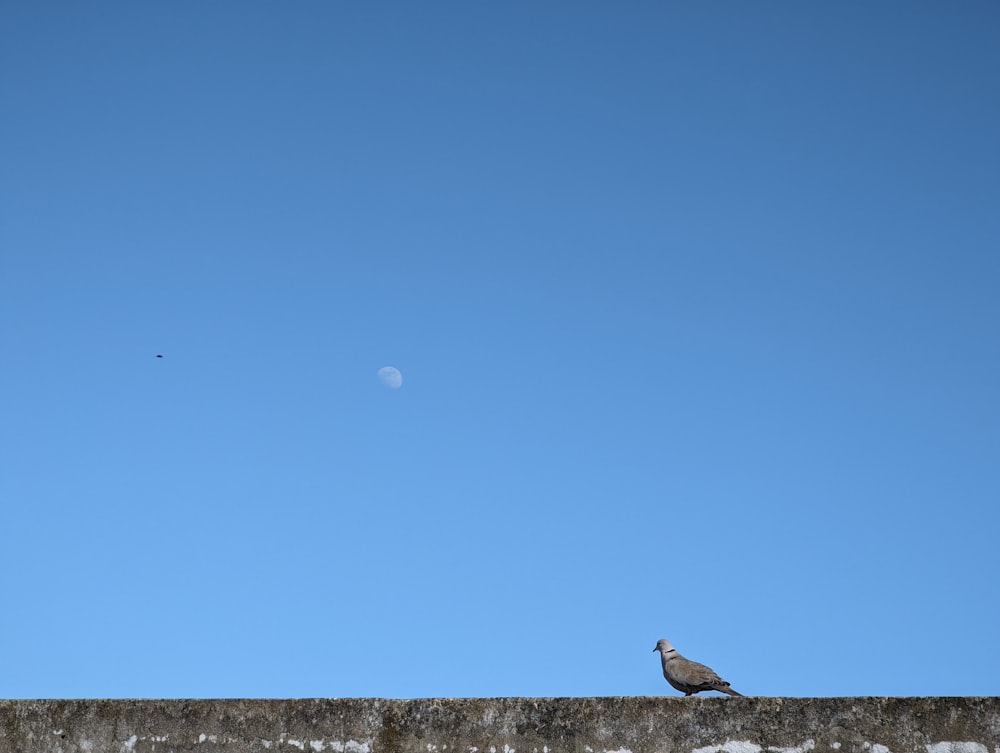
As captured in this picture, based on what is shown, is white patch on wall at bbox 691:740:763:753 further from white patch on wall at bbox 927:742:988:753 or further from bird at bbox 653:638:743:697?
bird at bbox 653:638:743:697

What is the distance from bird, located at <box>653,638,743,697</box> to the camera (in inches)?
265

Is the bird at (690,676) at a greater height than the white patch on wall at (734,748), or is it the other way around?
the bird at (690,676)

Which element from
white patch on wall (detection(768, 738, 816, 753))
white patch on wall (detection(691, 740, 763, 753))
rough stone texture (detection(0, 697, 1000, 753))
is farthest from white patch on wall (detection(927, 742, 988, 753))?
white patch on wall (detection(691, 740, 763, 753))

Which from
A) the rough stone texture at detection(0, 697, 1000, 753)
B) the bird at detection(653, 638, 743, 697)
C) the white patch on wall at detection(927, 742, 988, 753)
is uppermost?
the bird at detection(653, 638, 743, 697)

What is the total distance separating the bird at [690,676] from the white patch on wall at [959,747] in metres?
1.68

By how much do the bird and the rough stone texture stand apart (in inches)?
54.5

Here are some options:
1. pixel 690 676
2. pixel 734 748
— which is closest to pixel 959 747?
pixel 734 748

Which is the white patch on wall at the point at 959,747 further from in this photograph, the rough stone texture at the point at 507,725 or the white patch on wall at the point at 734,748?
the white patch on wall at the point at 734,748

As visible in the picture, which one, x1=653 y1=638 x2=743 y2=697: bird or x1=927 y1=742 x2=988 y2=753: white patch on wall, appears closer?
x1=927 y1=742 x2=988 y2=753: white patch on wall

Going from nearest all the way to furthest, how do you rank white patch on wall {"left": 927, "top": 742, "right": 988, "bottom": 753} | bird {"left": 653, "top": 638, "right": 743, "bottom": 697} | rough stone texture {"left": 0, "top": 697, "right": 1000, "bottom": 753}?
white patch on wall {"left": 927, "top": 742, "right": 988, "bottom": 753}
rough stone texture {"left": 0, "top": 697, "right": 1000, "bottom": 753}
bird {"left": 653, "top": 638, "right": 743, "bottom": 697}

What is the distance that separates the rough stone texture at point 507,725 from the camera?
4.98 meters

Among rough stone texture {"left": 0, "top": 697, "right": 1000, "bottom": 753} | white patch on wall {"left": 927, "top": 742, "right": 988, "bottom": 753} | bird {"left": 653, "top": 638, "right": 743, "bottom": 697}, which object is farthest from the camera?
bird {"left": 653, "top": 638, "right": 743, "bottom": 697}

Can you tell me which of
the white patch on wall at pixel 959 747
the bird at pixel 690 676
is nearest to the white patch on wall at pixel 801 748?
the white patch on wall at pixel 959 747

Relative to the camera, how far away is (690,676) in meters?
6.92
